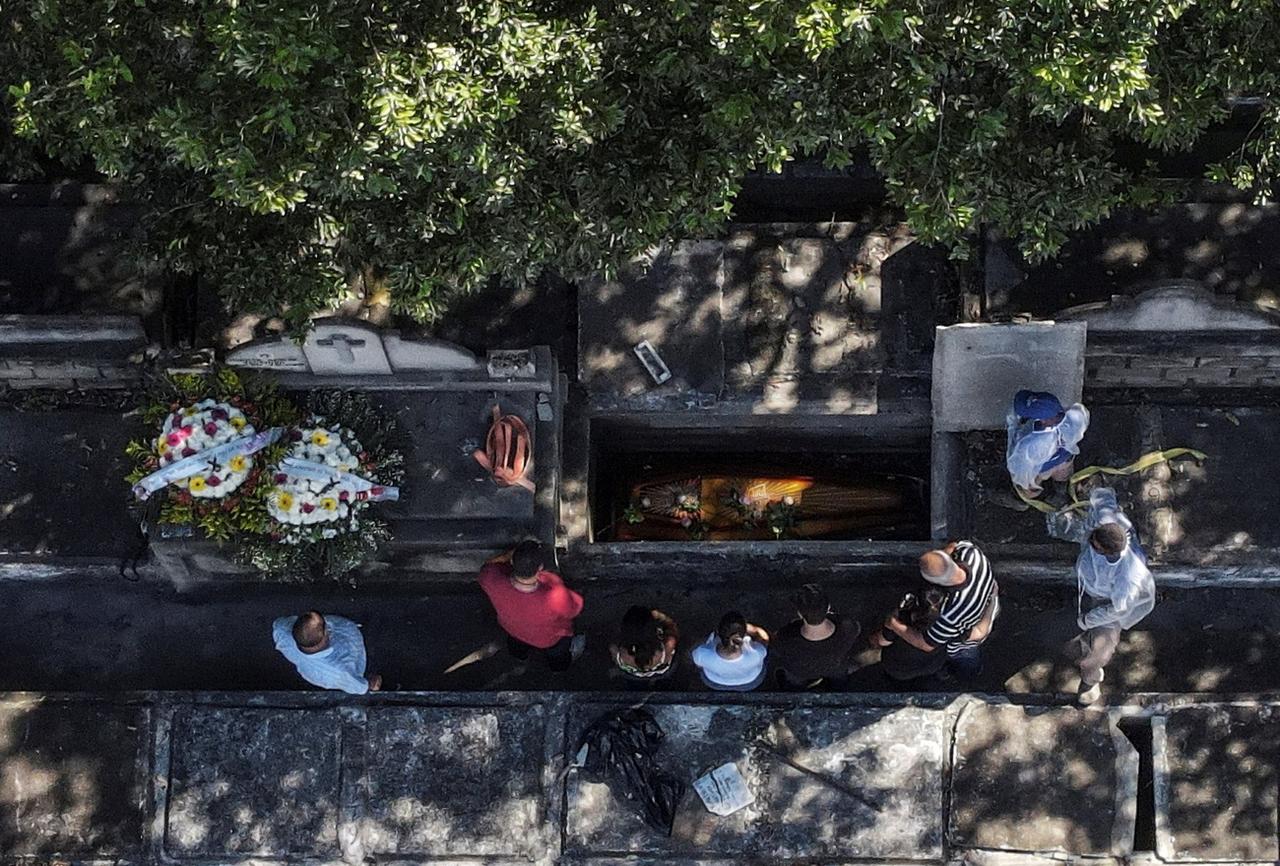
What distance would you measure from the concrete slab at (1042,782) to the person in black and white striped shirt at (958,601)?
0.80 meters

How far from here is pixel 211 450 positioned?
948 centimetres

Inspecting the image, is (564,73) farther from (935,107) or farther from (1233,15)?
(1233,15)

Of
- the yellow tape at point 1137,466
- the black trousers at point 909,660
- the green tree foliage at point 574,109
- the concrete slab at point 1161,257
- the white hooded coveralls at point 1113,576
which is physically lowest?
the black trousers at point 909,660

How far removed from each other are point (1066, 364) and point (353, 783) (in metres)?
6.58

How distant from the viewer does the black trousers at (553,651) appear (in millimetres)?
10383

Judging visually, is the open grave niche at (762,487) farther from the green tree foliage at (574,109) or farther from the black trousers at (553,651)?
the green tree foliage at (574,109)

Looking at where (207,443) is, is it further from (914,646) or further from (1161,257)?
(1161,257)

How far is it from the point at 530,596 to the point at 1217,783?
556cm

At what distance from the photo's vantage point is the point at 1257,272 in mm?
10297

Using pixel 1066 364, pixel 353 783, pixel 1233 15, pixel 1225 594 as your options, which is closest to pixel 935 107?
pixel 1233 15

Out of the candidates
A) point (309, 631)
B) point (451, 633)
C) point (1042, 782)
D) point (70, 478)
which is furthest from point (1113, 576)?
point (70, 478)

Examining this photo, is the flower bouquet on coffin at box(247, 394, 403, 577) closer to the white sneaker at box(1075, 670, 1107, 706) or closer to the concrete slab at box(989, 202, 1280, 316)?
the concrete slab at box(989, 202, 1280, 316)

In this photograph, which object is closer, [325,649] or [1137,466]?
[325,649]

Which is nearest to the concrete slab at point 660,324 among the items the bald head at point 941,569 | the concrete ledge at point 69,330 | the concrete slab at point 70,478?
the bald head at point 941,569
